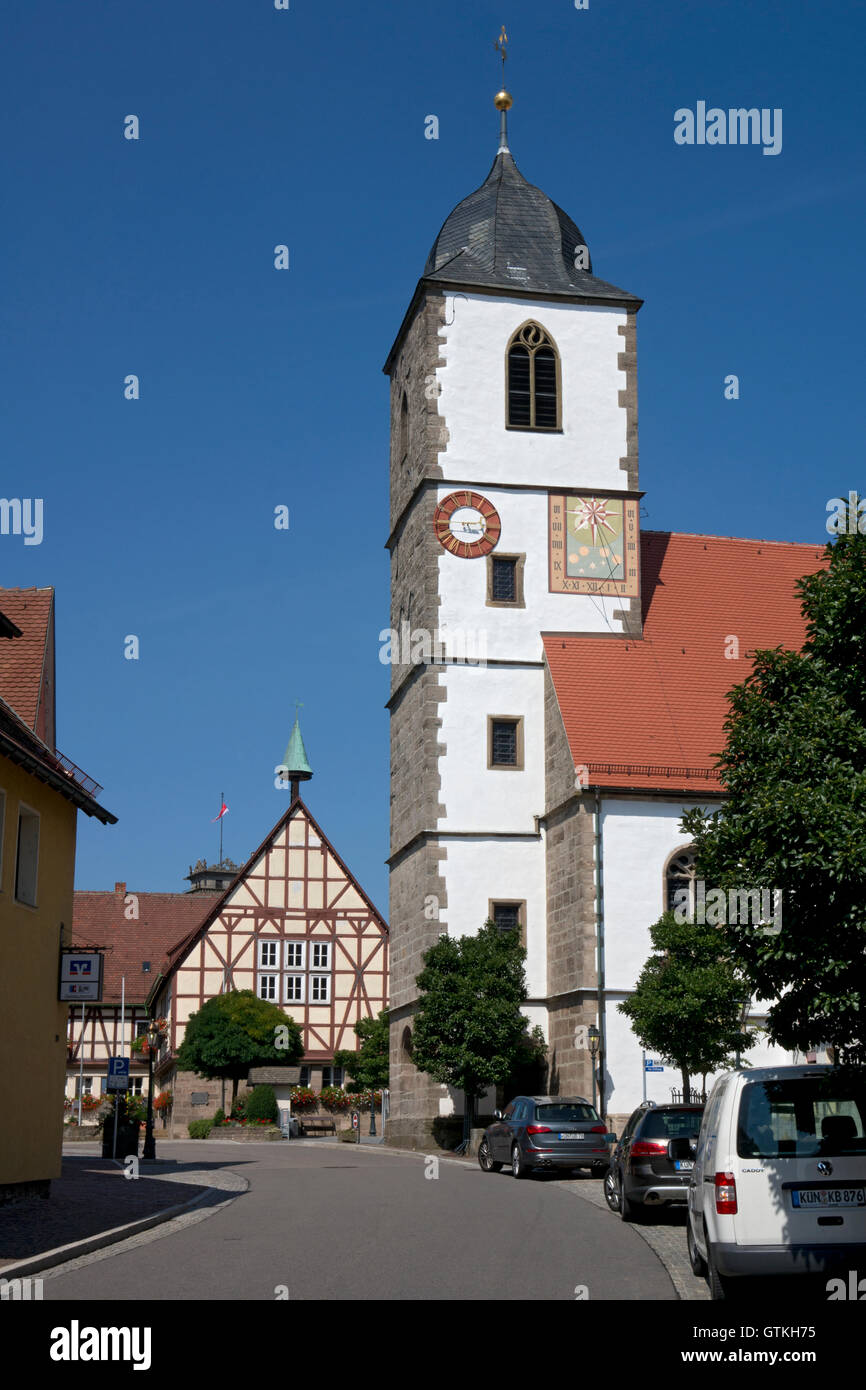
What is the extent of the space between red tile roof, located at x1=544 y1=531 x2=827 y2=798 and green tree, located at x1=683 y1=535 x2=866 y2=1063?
975 inches

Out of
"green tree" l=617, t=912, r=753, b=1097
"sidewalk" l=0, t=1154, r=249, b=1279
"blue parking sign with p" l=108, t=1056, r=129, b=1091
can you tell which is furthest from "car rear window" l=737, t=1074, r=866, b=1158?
"blue parking sign with p" l=108, t=1056, r=129, b=1091

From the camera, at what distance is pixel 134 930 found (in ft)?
246

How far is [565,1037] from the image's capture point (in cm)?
3722

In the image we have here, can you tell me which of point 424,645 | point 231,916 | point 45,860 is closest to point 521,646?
point 424,645

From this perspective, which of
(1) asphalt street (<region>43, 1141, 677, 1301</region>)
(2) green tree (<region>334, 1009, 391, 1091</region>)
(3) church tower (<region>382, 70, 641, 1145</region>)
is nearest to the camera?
→ (1) asphalt street (<region>43, 1141, 677, 1301</region>)

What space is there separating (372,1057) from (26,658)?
113 ft

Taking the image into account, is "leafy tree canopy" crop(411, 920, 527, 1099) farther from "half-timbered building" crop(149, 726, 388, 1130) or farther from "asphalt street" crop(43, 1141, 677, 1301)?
"half-timbered building" crop(149, 726, 388, 1130)

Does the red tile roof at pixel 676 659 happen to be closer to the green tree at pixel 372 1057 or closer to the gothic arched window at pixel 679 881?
the gothic arched window at pixel 679 881

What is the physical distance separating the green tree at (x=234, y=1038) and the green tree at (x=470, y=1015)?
20.5 meters

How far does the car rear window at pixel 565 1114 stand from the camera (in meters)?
26.2

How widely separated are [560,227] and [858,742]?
36.2 metres

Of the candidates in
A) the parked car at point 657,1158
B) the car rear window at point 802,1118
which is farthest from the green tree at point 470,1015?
the car rear window at point 802,1118

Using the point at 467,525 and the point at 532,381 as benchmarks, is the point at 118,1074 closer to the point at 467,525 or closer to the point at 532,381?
the point at 467,525

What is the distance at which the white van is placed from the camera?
10477 millimetres
